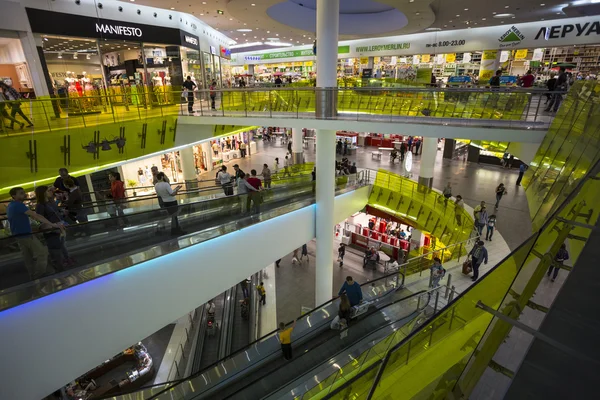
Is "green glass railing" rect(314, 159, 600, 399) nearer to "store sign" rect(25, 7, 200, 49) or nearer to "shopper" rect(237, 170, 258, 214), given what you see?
"shopper" rect(237, 170, 258, 214)

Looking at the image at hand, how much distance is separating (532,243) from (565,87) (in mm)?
9828

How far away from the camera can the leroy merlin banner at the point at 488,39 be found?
1584 centimetres

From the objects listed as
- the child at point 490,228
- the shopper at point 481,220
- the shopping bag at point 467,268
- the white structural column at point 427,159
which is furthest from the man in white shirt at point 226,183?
the white structural column at point 427,159

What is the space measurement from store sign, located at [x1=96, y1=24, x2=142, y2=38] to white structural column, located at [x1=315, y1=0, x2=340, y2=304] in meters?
10.1

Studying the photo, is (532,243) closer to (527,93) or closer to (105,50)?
(527,93)

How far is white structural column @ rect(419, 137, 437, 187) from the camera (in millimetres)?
14414

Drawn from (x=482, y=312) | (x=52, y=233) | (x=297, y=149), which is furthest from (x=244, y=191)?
(x=297, y=149)

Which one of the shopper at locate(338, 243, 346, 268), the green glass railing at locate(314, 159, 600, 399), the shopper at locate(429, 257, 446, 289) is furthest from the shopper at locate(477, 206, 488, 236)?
the green glass railing at locate(314, 159, 600, 399)

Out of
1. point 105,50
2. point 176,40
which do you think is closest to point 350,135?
point 176,40

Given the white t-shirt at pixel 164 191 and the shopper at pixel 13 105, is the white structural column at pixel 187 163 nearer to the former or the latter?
the shopper at pixel 13 105

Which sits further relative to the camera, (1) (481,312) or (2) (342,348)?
(2) (342,348)

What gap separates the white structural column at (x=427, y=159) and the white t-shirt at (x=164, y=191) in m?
11.6

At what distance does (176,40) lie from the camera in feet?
54.0

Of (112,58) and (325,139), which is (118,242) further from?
(112,58)
